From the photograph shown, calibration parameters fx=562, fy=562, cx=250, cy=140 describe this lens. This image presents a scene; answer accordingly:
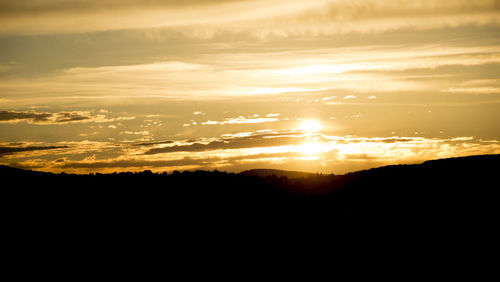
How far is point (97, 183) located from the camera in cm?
5156

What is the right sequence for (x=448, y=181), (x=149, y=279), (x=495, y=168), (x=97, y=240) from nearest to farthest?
(x=149, y=279) → (x=97, y=240) → (x=448, y=181) → (x=495, y=168)

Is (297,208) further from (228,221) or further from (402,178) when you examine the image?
(402,178)

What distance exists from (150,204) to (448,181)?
29799 millimetres

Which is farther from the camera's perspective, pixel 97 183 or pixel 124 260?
pixel 97 183

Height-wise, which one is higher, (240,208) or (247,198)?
(247,198)

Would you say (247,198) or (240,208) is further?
(247,198)

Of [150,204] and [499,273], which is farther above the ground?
[150,204]

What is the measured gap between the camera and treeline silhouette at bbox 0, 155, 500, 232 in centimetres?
4625

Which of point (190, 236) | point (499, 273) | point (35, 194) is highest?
point (35, 194)

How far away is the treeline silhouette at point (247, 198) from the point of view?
4625 centimetres

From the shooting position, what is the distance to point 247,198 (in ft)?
163

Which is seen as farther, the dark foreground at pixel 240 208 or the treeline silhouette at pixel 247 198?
the treeline silhouette at pixel 247 198

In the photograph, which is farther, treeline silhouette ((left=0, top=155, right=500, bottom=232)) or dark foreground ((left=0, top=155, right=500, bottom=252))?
treeline silhouette ((left=0, top=155, right=500, bottom=232))

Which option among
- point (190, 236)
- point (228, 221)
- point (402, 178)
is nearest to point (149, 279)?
point (190, 236)
